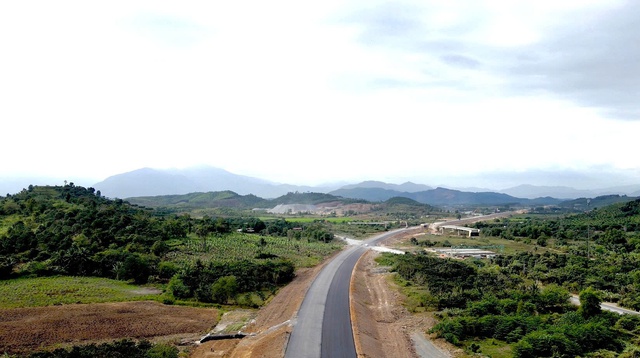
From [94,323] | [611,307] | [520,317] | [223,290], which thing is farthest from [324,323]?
[611,307]

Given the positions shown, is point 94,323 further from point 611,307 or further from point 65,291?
point 611,307

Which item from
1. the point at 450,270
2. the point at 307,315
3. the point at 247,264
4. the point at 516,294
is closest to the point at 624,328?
the point at 516,294

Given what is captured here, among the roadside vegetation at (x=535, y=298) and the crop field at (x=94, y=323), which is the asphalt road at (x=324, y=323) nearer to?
the roadside vegetation at (x=535, y=298)

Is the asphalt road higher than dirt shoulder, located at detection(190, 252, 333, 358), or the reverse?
the asphalt road

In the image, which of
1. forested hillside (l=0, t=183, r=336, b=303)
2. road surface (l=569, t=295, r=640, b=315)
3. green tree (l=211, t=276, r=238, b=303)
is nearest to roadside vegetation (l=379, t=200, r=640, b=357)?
road surface (l=569, t=295, r=640, b=315)

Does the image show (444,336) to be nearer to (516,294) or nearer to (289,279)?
(516,294)

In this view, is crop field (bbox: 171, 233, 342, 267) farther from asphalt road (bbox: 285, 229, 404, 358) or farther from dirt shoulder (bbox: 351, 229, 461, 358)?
dirt shoulder (bbox: 351, 229, 461, 358)
